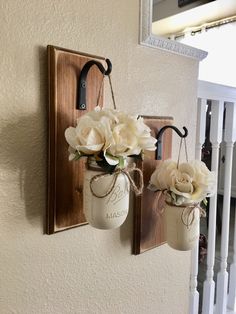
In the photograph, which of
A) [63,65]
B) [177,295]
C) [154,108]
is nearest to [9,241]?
[63,65]

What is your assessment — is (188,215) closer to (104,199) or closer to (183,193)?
(183,193)

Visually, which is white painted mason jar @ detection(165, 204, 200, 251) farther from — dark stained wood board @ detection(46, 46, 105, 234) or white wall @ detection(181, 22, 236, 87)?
white wall @ detection(181, 22, 236, 87)

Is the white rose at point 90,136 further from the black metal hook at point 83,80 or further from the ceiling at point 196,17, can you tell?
the ceiling at point 196,17

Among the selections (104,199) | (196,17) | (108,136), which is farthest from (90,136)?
(196,17)

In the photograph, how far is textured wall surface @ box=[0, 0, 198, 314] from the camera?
1.98 feet

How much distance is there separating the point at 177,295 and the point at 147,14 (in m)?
0.91

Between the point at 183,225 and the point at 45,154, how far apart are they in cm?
41

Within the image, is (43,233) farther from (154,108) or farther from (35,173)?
(154,108)

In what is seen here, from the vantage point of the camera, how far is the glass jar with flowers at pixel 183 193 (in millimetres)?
770

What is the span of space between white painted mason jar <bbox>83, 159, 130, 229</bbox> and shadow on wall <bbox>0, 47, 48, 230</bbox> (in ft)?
0.34

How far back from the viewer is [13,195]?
62 cm

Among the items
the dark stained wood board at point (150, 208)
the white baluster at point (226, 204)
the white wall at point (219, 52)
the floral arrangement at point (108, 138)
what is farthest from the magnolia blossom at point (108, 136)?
the white wall at point (219, 52)

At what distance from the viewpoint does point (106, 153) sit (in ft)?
1.95

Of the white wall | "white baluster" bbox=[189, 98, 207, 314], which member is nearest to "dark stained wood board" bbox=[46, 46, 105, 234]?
"white baluster" bbox=[189, 98, 207, 314]
